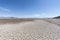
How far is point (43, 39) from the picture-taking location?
678cm

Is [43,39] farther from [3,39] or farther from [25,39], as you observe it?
[3,39]

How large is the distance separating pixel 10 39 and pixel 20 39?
73 cm

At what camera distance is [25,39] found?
6.68m

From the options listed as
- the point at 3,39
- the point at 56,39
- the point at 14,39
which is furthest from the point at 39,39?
the point at 3,39

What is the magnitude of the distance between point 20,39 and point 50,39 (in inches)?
89.6

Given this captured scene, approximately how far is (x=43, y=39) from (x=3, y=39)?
2.98 metres

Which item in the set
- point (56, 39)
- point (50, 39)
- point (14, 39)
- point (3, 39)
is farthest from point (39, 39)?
point (3, 39)

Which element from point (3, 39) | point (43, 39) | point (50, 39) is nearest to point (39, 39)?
point (43, 39)

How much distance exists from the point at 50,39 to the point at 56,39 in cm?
46

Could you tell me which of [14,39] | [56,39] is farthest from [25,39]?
[56,39]

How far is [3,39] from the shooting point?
258 inches

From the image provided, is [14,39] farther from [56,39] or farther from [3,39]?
[56,39]

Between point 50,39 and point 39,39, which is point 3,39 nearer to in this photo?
point 39,39

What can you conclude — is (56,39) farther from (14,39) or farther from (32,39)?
(14,39)
